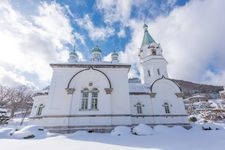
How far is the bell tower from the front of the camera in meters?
23.3

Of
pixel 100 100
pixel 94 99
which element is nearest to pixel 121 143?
pixel 100 100

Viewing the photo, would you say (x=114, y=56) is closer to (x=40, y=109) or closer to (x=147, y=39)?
(x=147, y=39)

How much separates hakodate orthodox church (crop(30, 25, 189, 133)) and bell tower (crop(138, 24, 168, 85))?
103 inches

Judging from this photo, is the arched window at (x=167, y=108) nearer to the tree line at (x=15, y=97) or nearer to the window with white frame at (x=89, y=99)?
the window with white frame at (x=89, y=99)

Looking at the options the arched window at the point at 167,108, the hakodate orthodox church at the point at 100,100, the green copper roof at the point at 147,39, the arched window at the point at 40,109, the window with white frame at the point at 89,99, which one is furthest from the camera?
the green copper roof at the point at 147,39

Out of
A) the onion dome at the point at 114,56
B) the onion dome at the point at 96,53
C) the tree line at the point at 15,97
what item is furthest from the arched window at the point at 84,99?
the tree line at the point at 15,97

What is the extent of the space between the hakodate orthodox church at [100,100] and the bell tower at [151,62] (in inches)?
103

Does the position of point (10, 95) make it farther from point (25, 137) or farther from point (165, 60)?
point (165, 60)

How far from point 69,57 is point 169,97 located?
1477cm

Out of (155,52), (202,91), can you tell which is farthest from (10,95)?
(202,91)

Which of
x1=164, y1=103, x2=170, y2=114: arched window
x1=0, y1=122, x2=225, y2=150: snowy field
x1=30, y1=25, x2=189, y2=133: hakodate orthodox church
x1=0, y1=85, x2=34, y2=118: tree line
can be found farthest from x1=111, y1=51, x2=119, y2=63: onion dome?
x1=0, y1=85, x2=34, y2=118: tree line

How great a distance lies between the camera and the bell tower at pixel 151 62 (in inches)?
918

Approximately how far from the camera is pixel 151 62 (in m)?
23.7

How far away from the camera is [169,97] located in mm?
20281
